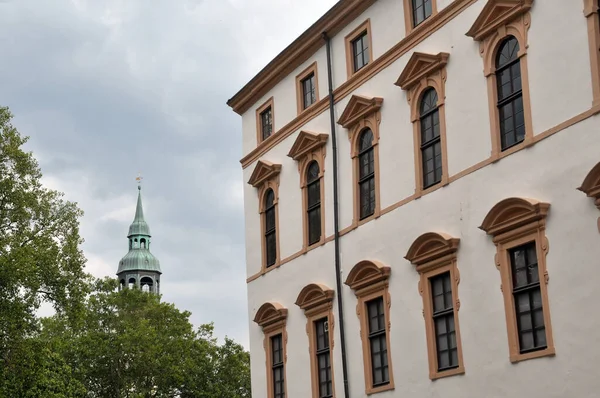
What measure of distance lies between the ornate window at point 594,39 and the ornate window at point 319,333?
1053 centimetres

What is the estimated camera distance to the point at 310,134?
29453 millimetres

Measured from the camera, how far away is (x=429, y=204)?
24031 millimetres

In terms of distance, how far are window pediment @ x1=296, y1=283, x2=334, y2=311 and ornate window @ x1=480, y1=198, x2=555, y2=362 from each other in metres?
7.09

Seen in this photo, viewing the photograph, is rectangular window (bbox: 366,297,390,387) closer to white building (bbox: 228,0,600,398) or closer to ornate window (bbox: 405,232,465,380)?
white building (bbox: 228,0,600,398)

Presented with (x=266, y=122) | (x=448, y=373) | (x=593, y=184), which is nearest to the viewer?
(x=593, y=184)

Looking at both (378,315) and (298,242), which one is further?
(298,242)

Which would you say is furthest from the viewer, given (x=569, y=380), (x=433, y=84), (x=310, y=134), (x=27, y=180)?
(x=27, y=180)

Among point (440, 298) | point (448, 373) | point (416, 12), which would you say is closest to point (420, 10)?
→ point (416, 12)

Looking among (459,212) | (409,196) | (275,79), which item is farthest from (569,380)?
(275,79)

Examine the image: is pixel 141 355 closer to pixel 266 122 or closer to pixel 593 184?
pixel 266 122

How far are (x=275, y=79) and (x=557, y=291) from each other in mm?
14704

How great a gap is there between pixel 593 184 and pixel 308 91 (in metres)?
12.8

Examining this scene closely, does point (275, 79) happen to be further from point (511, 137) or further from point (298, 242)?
point (511, 137)

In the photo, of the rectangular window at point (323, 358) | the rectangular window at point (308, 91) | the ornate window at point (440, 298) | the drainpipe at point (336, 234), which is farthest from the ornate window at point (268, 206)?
the ornate window at point (440, 298)
